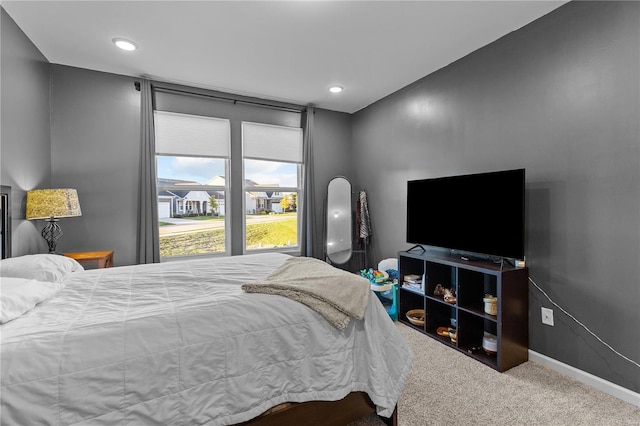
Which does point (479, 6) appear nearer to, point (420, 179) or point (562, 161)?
point (562, 161)

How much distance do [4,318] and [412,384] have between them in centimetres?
219

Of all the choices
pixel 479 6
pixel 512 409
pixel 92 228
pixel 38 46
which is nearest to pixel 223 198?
pixel 92 228

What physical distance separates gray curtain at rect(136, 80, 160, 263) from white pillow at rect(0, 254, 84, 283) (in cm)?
140

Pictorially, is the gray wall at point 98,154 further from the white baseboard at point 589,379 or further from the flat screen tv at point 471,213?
the white baseboard at point 589,379

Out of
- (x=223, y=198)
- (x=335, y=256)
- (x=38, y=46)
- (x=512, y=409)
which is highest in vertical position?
(x=38, y=46)

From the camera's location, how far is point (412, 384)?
2.16 metres

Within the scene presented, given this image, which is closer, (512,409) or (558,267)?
(512,409)

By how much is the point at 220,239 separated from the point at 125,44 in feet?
7.28

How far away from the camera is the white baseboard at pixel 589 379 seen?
1950 millimetres

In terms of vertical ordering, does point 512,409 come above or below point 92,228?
below

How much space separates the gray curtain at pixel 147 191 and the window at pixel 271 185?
1057 mm

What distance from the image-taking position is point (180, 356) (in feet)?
3.97

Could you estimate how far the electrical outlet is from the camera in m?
2.37

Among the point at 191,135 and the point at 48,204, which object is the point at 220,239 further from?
the point at 48,204
